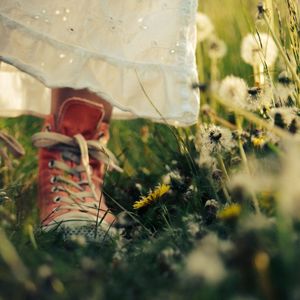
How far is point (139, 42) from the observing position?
1414 millimetres

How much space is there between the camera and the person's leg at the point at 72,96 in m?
1.63

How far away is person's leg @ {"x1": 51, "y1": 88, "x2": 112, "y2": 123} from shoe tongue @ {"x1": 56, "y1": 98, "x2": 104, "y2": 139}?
20 mm

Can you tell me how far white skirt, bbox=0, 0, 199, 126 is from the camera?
139 centimetres

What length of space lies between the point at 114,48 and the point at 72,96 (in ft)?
0.84

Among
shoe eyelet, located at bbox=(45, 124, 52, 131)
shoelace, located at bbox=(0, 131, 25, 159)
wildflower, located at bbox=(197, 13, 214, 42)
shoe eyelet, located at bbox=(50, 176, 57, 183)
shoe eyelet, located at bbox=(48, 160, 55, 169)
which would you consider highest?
wildflower, located at bbox=(197, 13, 214, 42)

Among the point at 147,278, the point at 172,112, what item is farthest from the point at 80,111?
the point at 147,278

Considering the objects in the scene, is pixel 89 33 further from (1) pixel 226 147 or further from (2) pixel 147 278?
(2) pixel 147 278

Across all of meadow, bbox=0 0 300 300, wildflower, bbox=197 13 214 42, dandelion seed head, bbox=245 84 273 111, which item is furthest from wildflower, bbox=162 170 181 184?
wildflower, bbox=197 13 214 42

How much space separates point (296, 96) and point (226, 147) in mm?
169

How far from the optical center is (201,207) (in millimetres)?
1232

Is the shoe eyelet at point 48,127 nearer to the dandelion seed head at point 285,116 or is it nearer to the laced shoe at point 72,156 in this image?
the laced shoe at point 72,156

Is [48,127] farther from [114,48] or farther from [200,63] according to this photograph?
[200,63]

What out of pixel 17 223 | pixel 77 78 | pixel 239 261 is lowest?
pixel 17 223

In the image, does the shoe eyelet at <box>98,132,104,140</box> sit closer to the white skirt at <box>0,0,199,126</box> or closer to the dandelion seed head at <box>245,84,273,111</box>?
the white skirt at <box>0,0,199,126</box>
